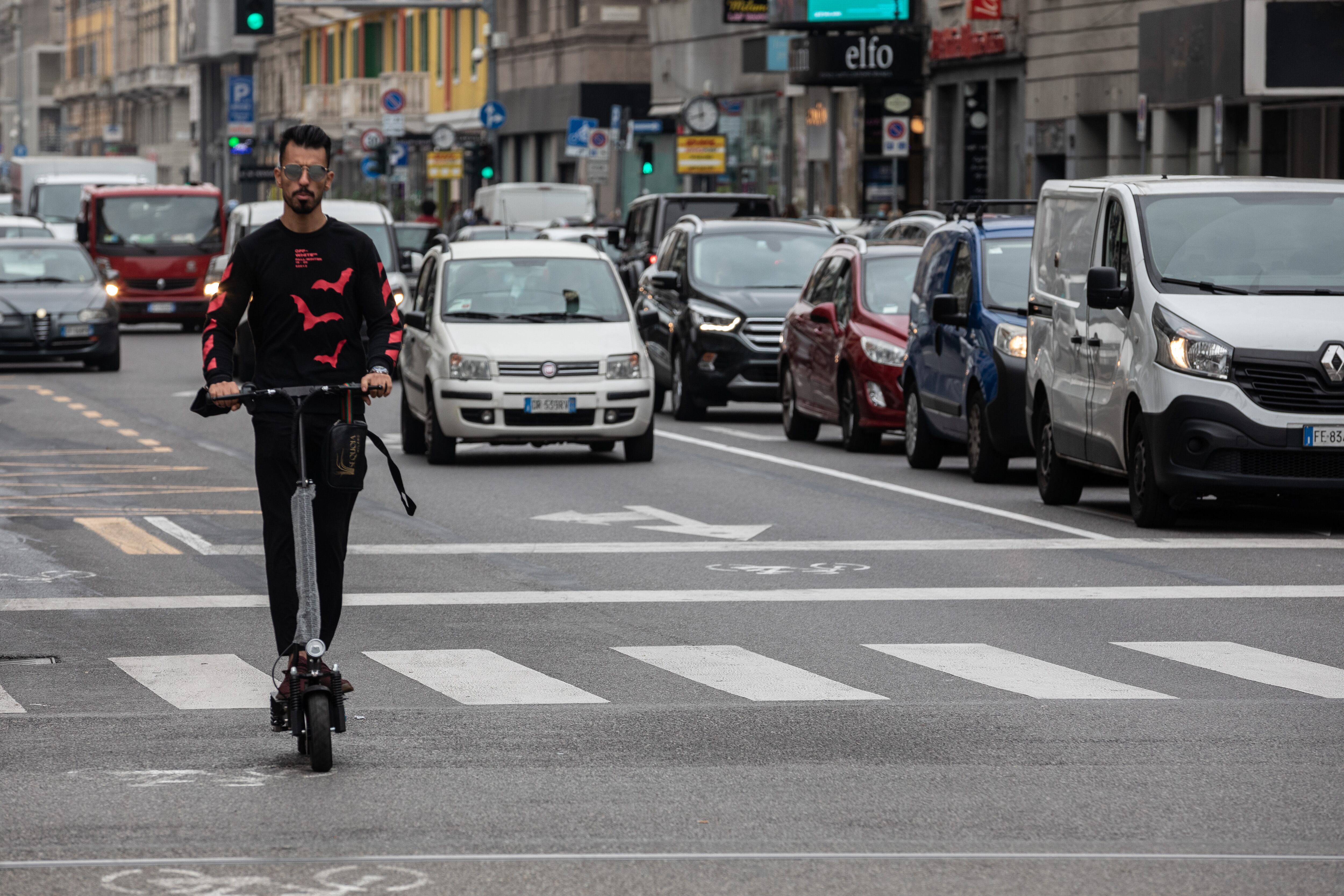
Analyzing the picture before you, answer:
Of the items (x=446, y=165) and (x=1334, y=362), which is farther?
(x=446, y=165)

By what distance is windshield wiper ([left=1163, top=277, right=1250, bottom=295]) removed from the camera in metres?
15.1

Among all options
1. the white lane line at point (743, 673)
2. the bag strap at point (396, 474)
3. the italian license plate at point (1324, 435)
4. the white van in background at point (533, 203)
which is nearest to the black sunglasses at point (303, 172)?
the bag strap at point (396, 474)

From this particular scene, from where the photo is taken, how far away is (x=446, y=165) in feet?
216

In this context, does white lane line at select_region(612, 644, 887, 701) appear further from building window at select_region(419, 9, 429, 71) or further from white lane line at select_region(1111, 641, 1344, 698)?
building window at select_region(419, 9, 429, 71)

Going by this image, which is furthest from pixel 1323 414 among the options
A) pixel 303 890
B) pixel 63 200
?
pixel 63 200

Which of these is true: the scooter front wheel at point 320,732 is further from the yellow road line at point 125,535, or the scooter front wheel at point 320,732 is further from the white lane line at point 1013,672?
the yellow road line at point 125,535

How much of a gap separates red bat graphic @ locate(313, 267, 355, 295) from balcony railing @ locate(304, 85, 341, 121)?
8545 centimetres

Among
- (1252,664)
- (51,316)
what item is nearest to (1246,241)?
(1252,664)

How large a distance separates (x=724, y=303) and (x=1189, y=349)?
1076cm

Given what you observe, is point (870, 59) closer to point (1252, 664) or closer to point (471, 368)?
point (471, 368)

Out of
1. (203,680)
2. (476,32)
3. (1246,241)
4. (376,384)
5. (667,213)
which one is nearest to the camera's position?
(376,384)

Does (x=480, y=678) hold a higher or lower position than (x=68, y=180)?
lower

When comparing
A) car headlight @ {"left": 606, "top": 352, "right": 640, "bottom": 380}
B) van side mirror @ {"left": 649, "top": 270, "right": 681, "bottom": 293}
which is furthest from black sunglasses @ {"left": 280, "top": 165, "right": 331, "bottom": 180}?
van side mirror @ {"left": 649, "top": 270, "right": 681, "bottom": 293}

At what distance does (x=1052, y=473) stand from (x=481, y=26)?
63788 mm
